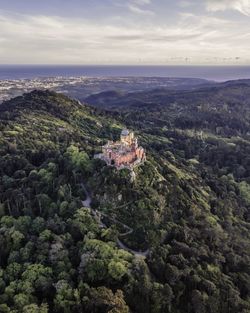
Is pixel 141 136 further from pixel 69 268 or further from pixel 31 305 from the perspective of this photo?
pixel 31 305

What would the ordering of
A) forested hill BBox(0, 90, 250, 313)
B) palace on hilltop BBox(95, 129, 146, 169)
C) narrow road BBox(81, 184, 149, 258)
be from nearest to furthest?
forested hill BBox(0, 90, 250, 313), narrow road BBox(81, 184, 149, 258), palace on hilltop BBox(95, 129, 146, 169)

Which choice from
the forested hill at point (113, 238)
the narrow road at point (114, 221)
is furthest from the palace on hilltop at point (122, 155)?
the narrow road at point (114, 221)

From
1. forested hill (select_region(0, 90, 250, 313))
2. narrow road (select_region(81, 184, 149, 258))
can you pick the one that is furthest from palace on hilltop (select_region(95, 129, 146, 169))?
narrow road (select_region(81, 184, 149, 258))

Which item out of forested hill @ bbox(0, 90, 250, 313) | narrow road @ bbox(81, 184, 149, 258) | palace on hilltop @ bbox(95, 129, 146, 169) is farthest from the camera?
palace on hilltop @ bbox(95, 129, 146, 169)

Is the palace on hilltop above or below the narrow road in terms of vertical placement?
above

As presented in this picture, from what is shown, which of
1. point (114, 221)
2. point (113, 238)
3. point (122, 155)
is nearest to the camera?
point (113, 238)

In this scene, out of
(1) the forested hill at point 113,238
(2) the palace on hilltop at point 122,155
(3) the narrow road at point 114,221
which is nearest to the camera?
(1) the forested hill at point 113,238

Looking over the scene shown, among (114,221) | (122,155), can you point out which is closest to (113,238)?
(114,221)

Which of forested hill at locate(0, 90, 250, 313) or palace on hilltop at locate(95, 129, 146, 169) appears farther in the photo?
palace on hilltop at locate(95, 129, 146, 169)

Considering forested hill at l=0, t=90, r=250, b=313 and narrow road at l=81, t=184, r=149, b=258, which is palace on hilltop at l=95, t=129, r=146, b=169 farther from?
narrow road at l=81, t=184, r=149, b=258

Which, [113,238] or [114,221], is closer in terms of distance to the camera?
[113,238]

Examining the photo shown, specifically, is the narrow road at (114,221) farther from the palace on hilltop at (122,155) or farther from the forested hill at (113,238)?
the palace on hilltop at (122,155)

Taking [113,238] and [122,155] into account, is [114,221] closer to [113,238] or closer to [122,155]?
[113,238]
